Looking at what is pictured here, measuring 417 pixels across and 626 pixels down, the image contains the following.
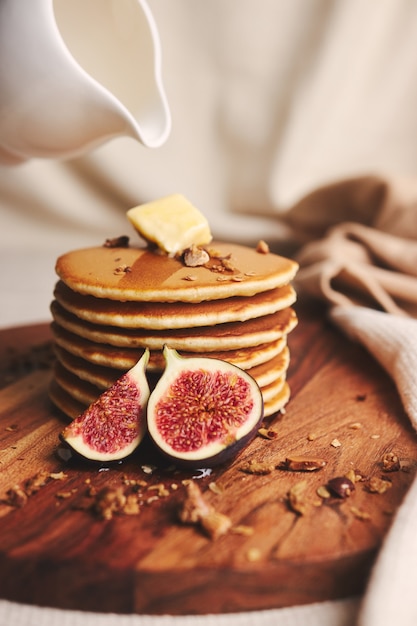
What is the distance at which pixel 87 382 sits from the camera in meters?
2.17

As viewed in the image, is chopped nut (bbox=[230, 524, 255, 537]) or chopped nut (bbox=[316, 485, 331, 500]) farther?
chopped nut (bbox=[316, 485, 331, 500])

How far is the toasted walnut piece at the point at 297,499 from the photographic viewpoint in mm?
1654

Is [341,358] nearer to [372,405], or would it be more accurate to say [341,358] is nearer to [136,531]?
[372,405]

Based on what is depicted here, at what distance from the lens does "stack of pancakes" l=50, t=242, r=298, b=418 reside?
6.40ft

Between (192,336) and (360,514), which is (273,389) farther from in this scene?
(360,514)

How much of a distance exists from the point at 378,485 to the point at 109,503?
25.6 inches

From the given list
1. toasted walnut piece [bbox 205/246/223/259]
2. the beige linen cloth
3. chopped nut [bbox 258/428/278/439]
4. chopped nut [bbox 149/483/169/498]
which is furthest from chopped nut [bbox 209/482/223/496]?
toasted walnut piece [bbox 205/246/223/259]

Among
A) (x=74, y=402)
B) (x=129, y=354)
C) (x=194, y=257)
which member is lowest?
(x=74, y=402)

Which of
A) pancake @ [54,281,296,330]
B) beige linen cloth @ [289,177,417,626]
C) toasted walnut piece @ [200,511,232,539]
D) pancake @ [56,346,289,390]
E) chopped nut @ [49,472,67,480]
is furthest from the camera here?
beige linen cloth @ [289,177,417,626]

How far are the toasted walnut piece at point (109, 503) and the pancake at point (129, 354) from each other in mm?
→ 394

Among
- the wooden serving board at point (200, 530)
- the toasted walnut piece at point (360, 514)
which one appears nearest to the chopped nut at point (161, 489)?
the wooden serving board at point (200, 530)

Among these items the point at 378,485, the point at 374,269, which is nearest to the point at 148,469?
the point at 378,485

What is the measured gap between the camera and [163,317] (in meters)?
1.92

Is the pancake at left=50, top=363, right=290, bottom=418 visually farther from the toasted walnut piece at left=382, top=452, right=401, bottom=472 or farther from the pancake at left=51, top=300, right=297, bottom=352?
the toasted walnut piece at left=382, top=452, right=401, bottom=472
